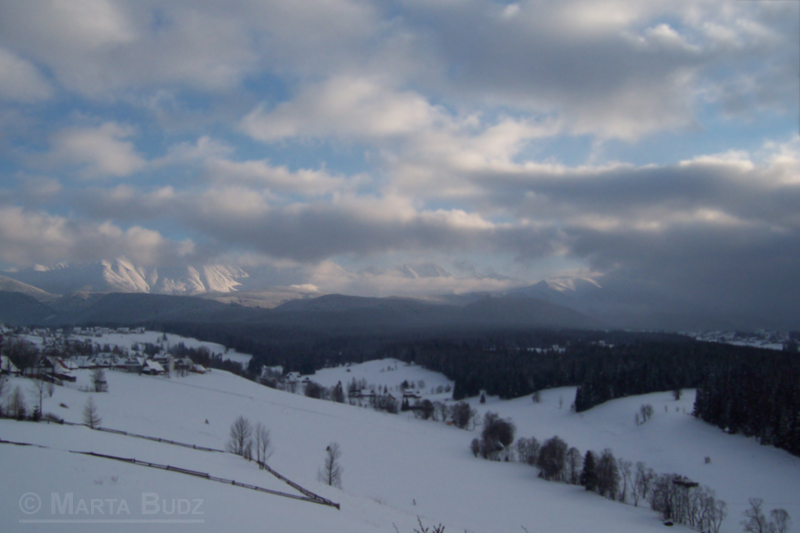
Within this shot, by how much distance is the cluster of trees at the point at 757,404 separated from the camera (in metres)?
49.6

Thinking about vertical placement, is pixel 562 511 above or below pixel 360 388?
above

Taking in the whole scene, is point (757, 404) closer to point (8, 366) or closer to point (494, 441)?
point (494, 441)

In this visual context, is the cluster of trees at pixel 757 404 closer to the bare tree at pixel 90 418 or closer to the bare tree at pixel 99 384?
the bare tree at pixel 90 418

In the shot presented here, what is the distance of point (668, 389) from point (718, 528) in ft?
192

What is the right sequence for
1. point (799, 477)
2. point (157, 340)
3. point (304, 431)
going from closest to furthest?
point (799, 477)
point (304, 431)
point (157, 340)

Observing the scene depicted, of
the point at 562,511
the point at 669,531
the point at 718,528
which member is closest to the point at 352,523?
the point at 562,511

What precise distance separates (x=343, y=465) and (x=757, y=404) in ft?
168

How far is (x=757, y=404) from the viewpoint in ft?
183

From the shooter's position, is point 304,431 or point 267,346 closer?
point 304,431

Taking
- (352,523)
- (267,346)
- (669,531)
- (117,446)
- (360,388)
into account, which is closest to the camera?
(352,523)

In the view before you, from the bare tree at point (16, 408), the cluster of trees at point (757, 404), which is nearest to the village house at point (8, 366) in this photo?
the bare tree at point (16, 408)

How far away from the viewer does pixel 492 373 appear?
111 meters

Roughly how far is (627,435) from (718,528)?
105 feet

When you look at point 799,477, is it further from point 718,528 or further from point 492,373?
point 492,373
